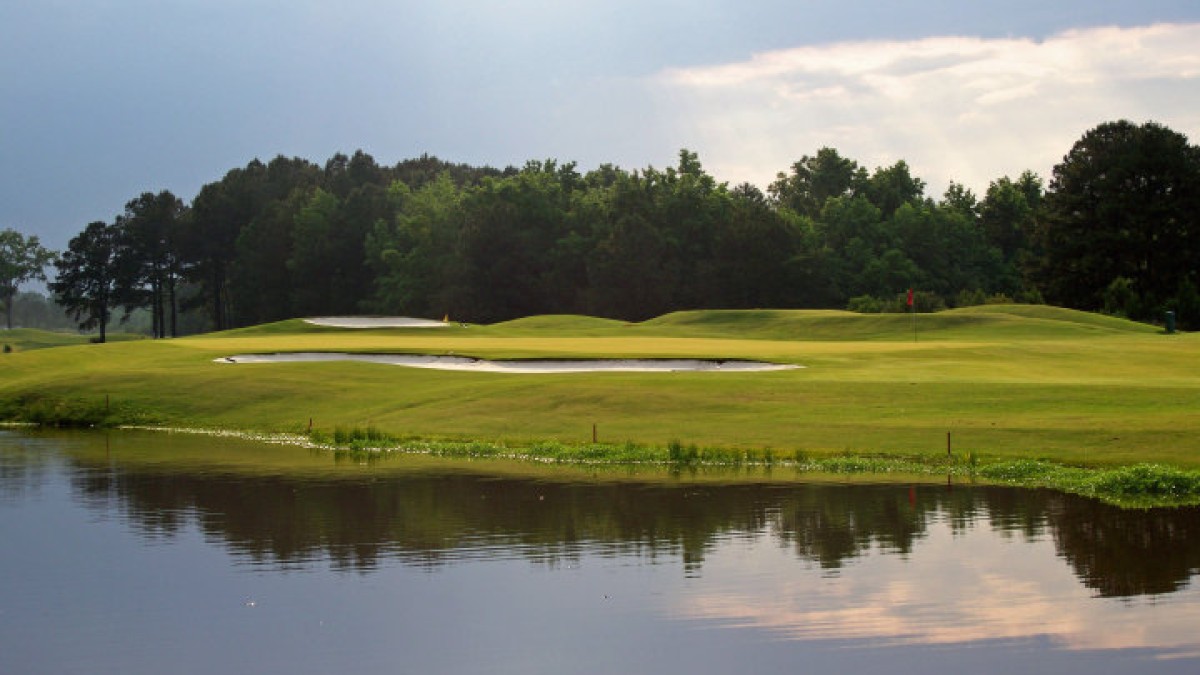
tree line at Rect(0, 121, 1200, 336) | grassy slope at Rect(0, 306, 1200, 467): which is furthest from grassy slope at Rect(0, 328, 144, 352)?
grassy slope at Rect(0, 306, 1200, 467)

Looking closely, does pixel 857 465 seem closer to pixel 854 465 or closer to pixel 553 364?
pixel 854 465

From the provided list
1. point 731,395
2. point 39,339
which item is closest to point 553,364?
point 731,395

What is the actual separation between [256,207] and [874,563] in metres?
160

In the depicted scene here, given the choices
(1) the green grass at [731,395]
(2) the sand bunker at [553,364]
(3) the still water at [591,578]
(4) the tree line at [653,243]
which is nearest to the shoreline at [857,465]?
(1) the green grass at [731,395]

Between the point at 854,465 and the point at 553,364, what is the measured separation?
23.4 meters

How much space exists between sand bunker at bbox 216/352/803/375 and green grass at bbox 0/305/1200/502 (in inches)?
32.8

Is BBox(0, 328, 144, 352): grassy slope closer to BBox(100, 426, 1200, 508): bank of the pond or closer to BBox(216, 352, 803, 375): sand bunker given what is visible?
BBox(216, 352, 803, 375): sand bunker

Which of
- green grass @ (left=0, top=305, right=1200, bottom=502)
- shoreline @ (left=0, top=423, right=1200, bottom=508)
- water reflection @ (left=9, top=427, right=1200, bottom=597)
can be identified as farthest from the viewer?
green grass @ (left=0, top=305, right=1200, bottom=502)

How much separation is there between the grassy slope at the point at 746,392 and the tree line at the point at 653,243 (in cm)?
4120

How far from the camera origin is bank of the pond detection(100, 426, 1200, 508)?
89.9 ft

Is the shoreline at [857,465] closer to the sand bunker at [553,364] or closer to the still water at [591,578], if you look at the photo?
the still water at [591,578]

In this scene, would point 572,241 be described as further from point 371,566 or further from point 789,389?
point 371,566

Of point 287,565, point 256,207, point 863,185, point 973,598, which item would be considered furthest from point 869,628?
point 256,207

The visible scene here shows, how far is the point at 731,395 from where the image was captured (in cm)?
4159
